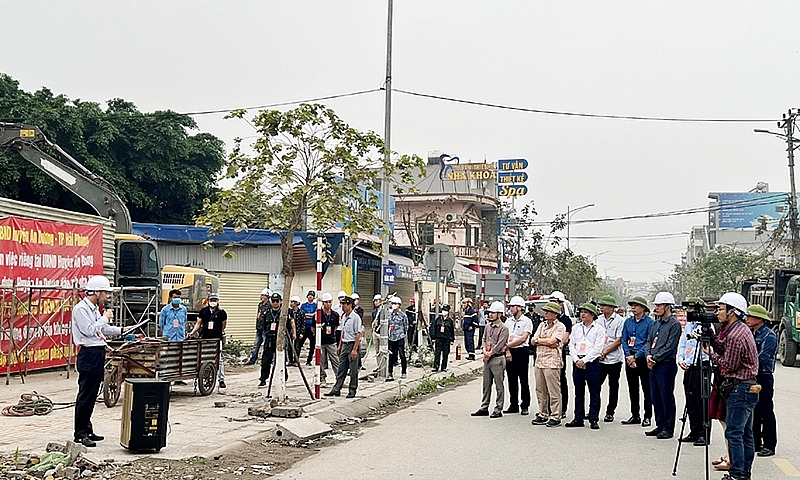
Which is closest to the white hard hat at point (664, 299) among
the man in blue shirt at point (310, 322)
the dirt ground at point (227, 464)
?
the dirt ground at point (227, 464)

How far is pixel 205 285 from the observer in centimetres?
2719

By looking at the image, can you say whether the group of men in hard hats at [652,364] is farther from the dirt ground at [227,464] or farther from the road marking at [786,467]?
the dirt ground at [227,464]

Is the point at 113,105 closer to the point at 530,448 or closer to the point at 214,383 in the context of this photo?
the point at 214,383

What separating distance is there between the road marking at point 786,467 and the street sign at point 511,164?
57406mm

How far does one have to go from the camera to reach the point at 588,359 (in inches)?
505

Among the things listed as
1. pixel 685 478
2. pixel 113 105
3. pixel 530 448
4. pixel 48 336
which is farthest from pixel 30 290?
pixel 113 105

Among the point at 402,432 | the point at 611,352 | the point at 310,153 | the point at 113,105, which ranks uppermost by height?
the point at 113,105

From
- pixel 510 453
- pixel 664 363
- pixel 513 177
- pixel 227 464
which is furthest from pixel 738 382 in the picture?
pixel 513 177

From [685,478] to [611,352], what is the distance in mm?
4034

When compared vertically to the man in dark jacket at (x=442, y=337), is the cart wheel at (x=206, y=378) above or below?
below

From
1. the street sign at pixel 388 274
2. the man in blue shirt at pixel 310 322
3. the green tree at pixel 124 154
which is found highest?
the green tree at pixel 124 154

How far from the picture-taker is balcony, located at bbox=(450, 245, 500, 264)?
65.8 m

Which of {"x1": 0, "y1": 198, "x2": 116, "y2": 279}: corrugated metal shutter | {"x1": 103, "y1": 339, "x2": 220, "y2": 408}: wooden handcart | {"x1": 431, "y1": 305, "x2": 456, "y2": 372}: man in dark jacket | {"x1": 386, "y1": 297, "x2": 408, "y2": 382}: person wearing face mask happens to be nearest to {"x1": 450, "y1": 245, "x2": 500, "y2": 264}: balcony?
{"x1": 431, "y1": 305, "x2": 456, "y2": 372}: man in dark jacket

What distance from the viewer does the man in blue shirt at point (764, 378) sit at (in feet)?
31.4
